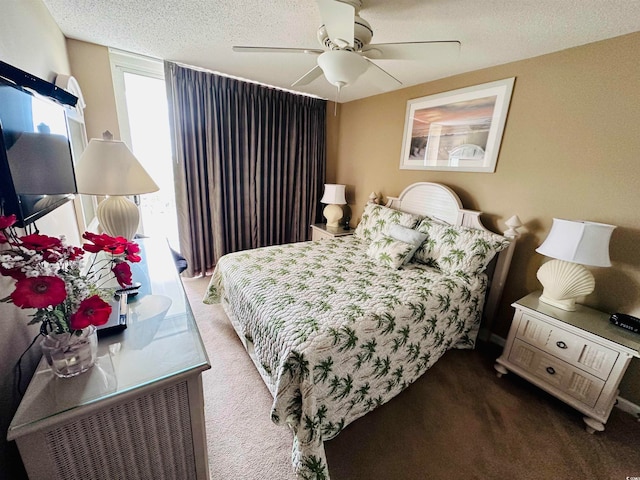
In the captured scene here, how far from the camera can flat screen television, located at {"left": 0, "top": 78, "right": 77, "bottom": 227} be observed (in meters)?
0.76

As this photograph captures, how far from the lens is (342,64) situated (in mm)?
1431

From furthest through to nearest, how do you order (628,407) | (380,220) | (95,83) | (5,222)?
(380,220) → (95,83) → (628,407) → (5,222)

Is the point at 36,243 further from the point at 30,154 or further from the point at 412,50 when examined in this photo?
the point at 412,50

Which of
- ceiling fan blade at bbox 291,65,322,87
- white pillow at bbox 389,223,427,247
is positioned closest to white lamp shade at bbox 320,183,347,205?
white pillow at bbox 389,223,427,247

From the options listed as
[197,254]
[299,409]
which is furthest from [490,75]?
[197,254]

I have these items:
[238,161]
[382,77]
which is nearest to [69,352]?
[382,77]

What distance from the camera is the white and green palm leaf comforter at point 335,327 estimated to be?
4.23 feet

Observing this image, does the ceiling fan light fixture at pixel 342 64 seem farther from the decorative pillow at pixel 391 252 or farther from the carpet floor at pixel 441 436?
the carpet floor at pixel 441 436

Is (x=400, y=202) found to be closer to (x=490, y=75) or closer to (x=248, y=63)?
(x=490, y=75)

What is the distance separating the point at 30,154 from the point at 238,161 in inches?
93.6

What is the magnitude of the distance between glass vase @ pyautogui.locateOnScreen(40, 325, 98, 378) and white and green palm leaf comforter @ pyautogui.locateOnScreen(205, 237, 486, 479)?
2.48 ft

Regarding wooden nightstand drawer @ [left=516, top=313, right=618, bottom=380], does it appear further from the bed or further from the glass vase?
the glass vase

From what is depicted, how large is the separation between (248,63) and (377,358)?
2687mm

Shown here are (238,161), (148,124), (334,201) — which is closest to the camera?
(148,124)
